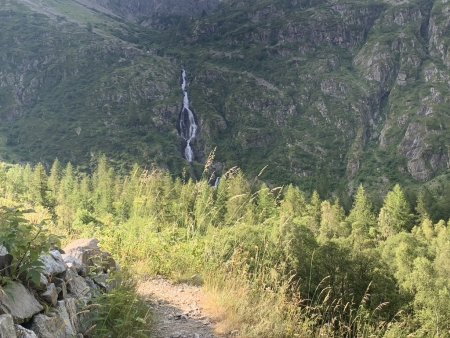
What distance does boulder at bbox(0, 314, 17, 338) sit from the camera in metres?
4.26

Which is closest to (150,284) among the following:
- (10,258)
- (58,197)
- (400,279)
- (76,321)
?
(76,321)

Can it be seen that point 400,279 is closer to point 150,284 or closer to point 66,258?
point 150,284

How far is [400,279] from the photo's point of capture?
41156mm

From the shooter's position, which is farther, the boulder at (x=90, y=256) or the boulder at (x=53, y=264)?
the boulder at (x=90, y=256)

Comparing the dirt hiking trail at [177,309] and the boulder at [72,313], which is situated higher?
the boulder at [72,313]

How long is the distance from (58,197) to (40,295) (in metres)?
108

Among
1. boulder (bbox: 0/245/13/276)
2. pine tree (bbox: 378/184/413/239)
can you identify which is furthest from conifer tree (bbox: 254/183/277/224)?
pine tree (bbox: 378/184/413/239)

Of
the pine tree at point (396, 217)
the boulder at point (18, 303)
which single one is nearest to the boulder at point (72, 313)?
the boulder at point (18, 303)

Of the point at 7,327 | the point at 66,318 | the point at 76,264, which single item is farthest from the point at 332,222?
the point at 7,327

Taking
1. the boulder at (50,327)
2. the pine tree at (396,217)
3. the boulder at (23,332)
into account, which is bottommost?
the pine tree at (396,217)

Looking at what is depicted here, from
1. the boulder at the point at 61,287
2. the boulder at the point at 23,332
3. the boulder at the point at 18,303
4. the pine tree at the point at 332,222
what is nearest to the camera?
the boulder at the point at 23,332

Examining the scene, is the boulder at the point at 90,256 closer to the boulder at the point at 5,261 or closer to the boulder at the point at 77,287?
the boulder at the point at 77,287

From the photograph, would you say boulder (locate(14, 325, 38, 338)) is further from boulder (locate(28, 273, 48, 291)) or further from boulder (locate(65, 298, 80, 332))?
boulder (locate(65, 298, 80, 332))

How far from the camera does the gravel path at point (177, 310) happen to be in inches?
283
